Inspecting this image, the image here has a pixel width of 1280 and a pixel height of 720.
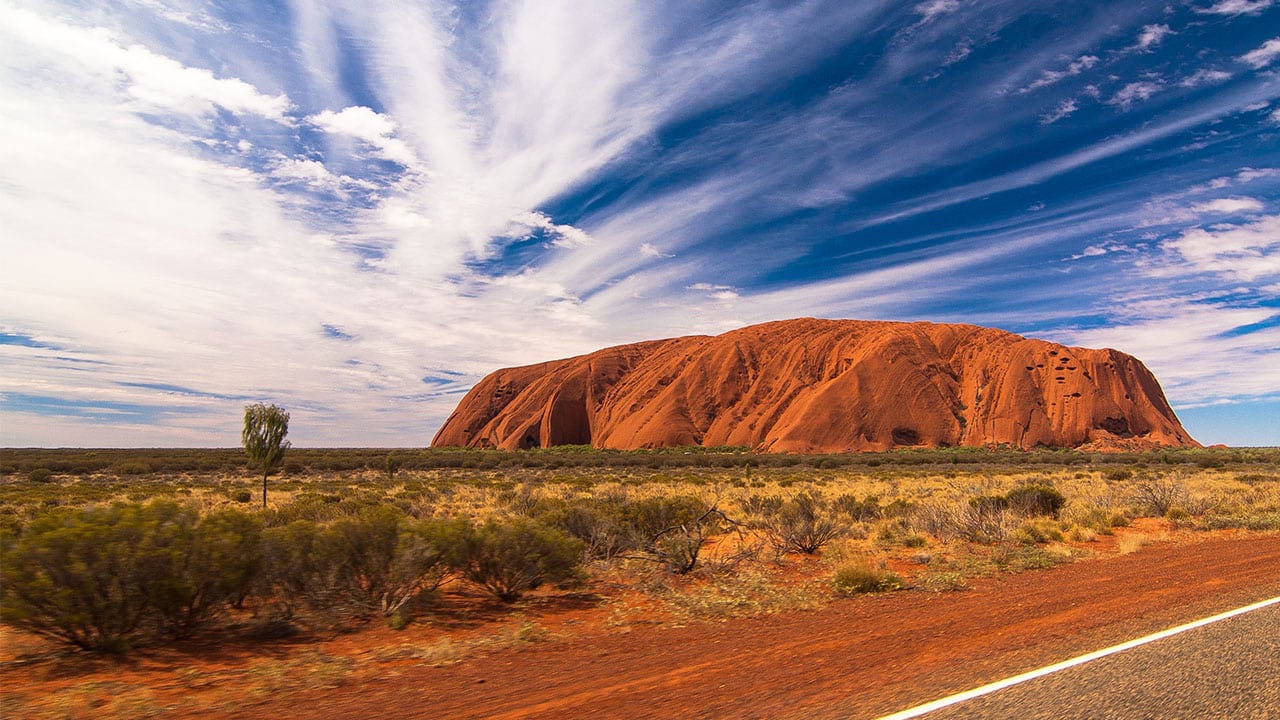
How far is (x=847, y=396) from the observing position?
80.7m

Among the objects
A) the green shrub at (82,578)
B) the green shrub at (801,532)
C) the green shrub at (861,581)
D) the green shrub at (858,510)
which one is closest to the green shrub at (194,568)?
the green shrub at (82,578)

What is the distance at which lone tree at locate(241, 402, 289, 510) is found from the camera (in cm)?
2189

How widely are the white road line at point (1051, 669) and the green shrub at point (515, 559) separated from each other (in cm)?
549

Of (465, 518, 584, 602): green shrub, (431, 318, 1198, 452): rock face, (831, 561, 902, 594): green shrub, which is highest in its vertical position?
(431, 318, 1198, 452): rock face

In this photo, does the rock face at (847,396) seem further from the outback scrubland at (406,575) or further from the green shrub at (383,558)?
the green shrub at (383,558)

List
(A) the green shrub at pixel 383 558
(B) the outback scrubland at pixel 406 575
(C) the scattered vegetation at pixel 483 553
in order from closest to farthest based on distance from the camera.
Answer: (B) the outback scrubland at pixel 406 575 → (C) the scattered vegetation at pixel 483 553 → (A) the green shrub at pixel 383 558

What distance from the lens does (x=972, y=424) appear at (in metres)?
82.7

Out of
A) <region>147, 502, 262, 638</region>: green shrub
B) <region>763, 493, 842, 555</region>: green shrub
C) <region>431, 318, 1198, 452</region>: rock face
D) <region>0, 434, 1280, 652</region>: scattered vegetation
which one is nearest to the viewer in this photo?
<region>0, 434, 1280, 652</region>: scattered vegetation

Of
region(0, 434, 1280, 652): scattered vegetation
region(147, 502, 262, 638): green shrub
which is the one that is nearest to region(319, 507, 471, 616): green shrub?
region(0, 434, 1280, 652): scattered vegetation

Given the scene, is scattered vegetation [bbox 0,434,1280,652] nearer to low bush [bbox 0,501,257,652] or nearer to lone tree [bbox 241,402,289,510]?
low bush [bbox 0,501,257,652]

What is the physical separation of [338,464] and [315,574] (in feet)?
157

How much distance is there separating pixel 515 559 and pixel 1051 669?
20.5ft

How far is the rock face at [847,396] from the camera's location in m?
80.1

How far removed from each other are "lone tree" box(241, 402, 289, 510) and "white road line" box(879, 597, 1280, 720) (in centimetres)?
2292
